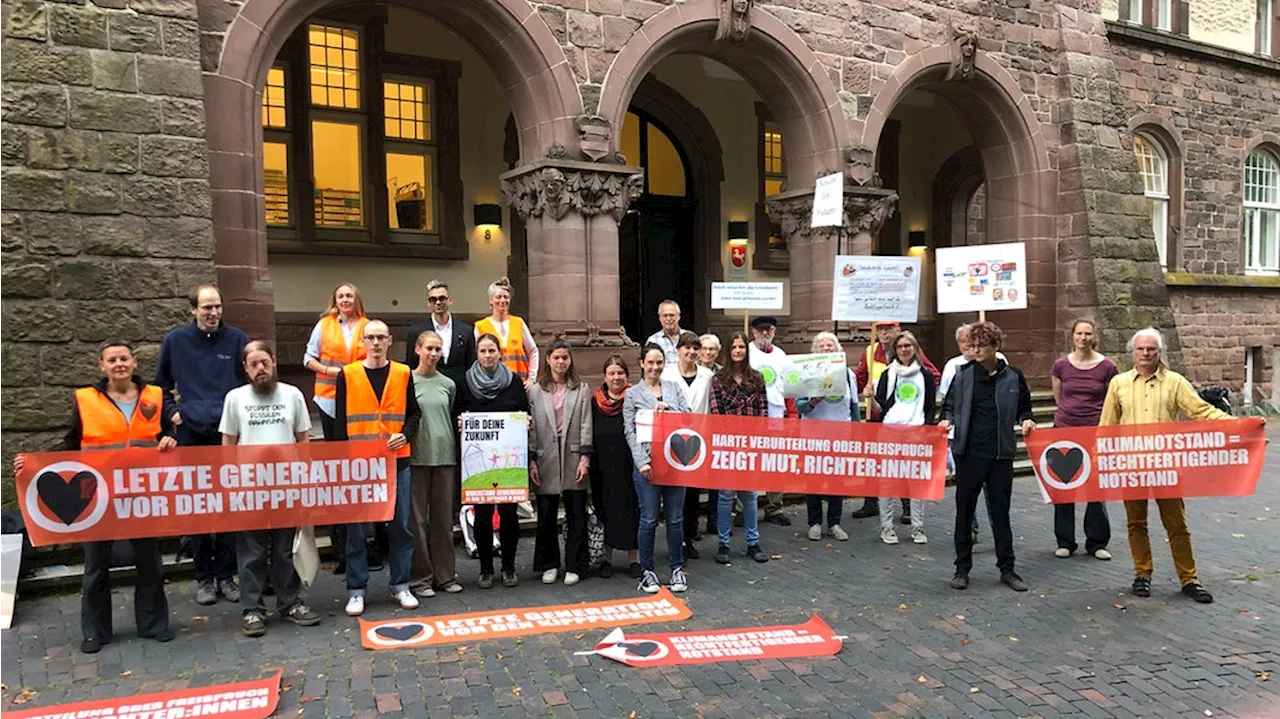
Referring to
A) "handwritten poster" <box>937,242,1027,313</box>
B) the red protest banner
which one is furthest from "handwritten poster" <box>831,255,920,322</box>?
the red protest banner

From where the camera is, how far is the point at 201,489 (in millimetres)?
5594

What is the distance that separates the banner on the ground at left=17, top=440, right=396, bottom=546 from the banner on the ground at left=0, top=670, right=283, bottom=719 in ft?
4.04

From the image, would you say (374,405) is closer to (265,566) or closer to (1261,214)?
(265,566)

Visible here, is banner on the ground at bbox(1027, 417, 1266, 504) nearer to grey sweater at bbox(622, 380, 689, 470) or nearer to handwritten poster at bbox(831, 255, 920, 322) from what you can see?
handwritten poster at bbox(831, 255, 920, 322)

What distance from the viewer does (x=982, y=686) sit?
4.73 m

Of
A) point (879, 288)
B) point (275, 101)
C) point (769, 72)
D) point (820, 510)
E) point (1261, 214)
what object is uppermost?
point (769, 72)

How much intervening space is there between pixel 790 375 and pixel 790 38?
549 centimetres

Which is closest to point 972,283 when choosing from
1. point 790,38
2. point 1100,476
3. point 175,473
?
point 790,38

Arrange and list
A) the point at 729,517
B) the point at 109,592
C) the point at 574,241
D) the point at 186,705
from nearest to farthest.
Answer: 1. the point at 186,705
2. the point at 109,592
3. the point at 729,517
4. the point at 574,241

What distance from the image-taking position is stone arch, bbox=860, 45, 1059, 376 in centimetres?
1356

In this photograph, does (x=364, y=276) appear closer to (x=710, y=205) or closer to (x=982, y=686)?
(x=710, y=205)

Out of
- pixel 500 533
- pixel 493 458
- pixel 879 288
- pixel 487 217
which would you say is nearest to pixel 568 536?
pixel 500 533

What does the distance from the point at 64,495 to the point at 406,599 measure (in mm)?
2102

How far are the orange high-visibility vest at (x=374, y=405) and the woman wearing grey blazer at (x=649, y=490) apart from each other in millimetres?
1569
